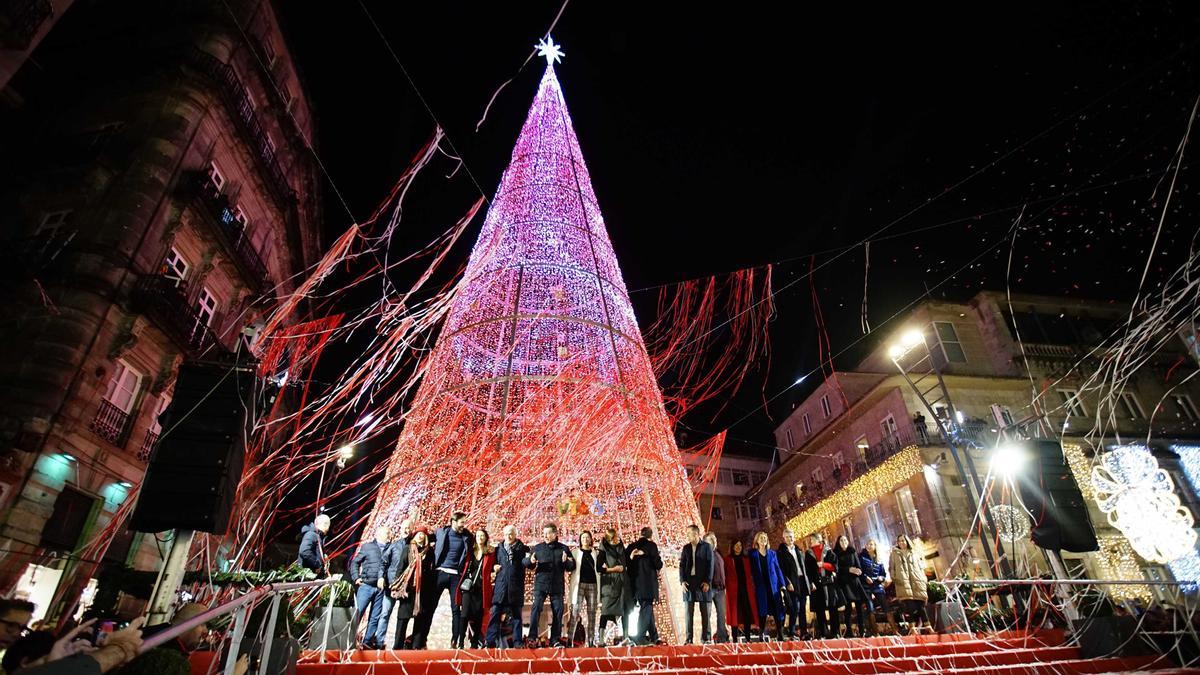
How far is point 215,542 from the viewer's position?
18281 mm

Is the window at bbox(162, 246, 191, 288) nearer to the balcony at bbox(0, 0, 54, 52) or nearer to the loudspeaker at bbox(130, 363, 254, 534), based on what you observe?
the balcony at bbox(0, 0, 54, 52)

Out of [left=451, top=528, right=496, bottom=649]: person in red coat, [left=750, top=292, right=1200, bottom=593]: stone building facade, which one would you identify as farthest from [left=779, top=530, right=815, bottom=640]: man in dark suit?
[left=750, top=292, right=1200, bottom=593]: stone building facade

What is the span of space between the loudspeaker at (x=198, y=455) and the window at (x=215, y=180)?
12181 millimetres

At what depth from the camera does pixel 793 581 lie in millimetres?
8367

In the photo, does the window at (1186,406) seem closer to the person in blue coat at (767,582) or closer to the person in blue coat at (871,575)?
the person in blue coat at (871,575)

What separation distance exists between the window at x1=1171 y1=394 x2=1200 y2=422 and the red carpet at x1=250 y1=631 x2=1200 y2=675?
71.4ft

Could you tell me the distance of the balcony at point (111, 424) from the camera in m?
12.5

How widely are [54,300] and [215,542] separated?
9428 mm

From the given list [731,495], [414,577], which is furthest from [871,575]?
[731,495]

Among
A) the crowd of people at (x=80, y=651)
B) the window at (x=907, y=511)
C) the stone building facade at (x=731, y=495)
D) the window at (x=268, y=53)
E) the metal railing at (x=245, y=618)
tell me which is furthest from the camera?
the stone building facade at (x=731, y=495)

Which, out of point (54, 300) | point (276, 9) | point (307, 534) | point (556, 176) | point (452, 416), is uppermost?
point (276, 9)

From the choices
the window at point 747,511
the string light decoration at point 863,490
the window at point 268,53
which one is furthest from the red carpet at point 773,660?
the window at point 747,511

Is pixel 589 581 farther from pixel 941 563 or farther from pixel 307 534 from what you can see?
pixel 941 563

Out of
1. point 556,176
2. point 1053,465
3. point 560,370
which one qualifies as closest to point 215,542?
point 560,370
